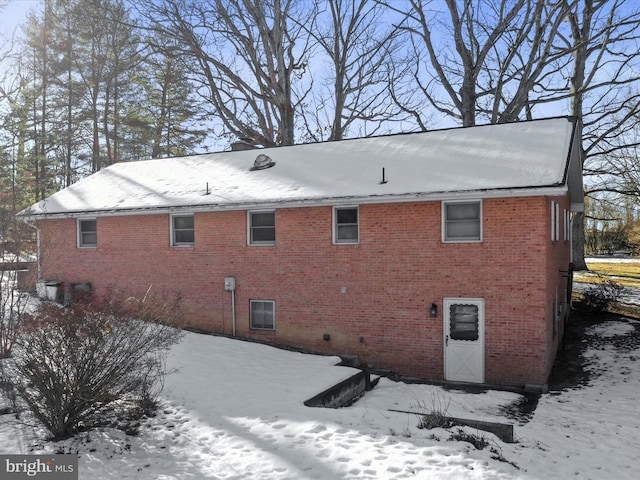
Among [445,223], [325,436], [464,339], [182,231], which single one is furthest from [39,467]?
[182,231]

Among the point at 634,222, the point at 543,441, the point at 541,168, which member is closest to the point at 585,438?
the point at 543,441

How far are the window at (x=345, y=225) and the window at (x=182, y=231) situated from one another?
4860 mm

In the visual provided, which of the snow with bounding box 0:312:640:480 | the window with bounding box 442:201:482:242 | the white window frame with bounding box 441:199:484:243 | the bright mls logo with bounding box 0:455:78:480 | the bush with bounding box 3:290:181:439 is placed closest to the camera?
the bright mls logo with bounding box 0:455:78:480

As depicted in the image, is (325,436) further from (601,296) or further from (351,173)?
(601,296)

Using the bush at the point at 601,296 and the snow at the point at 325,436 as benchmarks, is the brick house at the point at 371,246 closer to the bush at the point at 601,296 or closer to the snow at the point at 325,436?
the snow at the point at 325,436

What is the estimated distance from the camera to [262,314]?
577 inches

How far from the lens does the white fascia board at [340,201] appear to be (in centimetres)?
1106

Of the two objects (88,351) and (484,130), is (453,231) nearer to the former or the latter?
(484,130)

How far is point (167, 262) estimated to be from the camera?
51.9ft

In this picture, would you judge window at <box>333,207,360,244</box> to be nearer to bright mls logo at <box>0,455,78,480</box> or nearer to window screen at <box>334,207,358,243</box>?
window screen at <box>334,207,358,243</box>

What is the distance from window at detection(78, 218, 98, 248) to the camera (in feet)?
56.7

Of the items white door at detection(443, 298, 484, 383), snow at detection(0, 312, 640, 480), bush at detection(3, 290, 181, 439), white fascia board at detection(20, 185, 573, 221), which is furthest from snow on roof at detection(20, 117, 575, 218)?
bush at detection(3, 290, 181, 439)

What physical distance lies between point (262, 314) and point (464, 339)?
230 inches

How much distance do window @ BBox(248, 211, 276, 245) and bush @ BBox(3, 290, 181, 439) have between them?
Answer: 6.76 m
